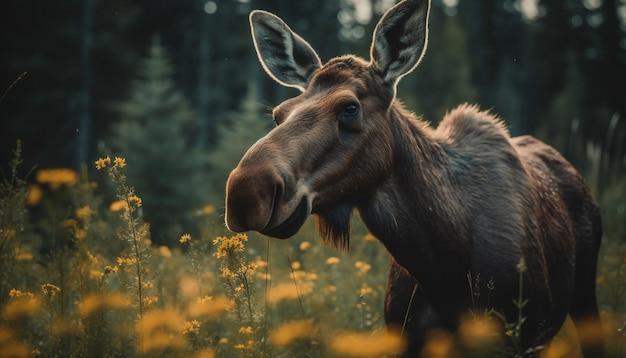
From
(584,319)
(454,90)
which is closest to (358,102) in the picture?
(584,319)

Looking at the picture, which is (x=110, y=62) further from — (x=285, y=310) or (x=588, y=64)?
(x=588, y=64)

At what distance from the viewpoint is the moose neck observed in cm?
304

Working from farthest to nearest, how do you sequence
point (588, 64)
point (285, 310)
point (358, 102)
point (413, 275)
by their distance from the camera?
point (588, 64)
point (285, 310)
point (413, 275)
point (358, 102)

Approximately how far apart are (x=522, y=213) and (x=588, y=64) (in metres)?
37.1

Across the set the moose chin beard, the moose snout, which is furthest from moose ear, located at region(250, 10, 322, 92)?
the moose snout

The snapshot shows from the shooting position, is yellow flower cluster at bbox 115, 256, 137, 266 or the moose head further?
yellow flower cluster at bbox 115, 256, 137, 266

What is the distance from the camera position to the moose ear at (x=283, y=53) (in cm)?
352

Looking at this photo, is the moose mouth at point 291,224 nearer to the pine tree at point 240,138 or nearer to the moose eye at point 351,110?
the moose eye at point 351,110

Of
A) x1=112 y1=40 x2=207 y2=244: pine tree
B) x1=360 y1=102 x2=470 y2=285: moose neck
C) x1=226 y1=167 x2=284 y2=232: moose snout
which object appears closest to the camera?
x1=226 y1=167 x2=284 y2=232: moose snout

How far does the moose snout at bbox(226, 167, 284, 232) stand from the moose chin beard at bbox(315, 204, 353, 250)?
1.93 feet

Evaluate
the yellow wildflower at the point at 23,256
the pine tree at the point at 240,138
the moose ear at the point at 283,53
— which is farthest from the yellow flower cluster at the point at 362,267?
the pine tree at the point at 240,138

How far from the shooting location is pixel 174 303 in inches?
169

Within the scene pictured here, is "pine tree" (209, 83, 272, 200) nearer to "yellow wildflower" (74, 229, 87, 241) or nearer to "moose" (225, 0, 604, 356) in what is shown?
"yellow wildflower" (74, 229, 87, 241)

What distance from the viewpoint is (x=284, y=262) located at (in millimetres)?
6297
